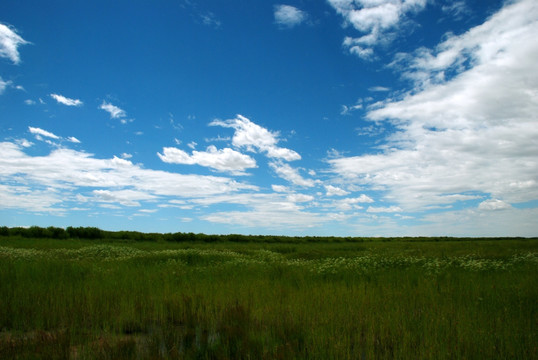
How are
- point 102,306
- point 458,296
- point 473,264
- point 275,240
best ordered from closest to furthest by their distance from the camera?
1. point 102,306
2. point 458,296
3. point 473,264
4. point 275,240

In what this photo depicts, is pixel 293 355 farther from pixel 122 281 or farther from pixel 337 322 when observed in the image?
pixel 122 281

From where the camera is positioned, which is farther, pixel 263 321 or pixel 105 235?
pixel 105 235

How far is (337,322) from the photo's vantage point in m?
5.25

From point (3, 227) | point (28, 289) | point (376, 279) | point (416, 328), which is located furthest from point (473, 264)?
point (3, 227)

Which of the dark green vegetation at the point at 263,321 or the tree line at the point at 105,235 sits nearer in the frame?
the dark green vegetation at the point at 263,321

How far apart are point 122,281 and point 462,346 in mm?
8048

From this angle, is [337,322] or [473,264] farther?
[473,264]

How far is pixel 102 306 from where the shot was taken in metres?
6.30

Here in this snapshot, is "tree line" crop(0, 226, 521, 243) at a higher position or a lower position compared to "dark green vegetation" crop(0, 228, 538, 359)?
higher

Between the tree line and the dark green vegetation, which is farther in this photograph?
the tree line

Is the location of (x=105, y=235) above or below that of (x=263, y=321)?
above

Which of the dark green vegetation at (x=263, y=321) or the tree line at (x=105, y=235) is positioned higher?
the tree line at (x=105, y=235)

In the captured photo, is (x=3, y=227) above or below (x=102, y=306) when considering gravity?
above

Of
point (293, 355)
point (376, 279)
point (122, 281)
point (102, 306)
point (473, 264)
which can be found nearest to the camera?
point (293, 355)
